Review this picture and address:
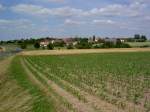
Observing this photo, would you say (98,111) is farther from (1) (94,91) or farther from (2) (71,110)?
(1) (94,91)

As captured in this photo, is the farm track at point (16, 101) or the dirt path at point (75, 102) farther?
the farm track at point (16, 101)

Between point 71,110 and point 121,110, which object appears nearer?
point 121,110

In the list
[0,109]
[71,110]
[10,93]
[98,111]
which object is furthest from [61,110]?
[10,93]

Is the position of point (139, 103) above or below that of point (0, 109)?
above

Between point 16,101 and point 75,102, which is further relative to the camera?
point 16,101

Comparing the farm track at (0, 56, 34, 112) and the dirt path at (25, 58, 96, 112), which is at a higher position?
the dirt path at (25, 58, 96, 112)

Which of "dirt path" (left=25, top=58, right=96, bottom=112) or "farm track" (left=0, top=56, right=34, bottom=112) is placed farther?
"farm track" (left=0, top=56, right=34, bottom=112)

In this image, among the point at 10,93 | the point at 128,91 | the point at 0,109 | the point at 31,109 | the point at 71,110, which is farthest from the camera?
the point at 10,93

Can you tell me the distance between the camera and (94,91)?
18.3m

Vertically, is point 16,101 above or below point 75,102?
below

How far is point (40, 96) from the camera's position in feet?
62.2

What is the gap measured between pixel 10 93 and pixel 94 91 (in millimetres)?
8139

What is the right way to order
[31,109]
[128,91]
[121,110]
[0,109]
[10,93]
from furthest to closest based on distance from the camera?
[10,93] < [0,109] < [128,91] < [31,109] < [121,110]

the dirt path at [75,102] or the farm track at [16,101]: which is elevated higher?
the dirt path at [75,102]
